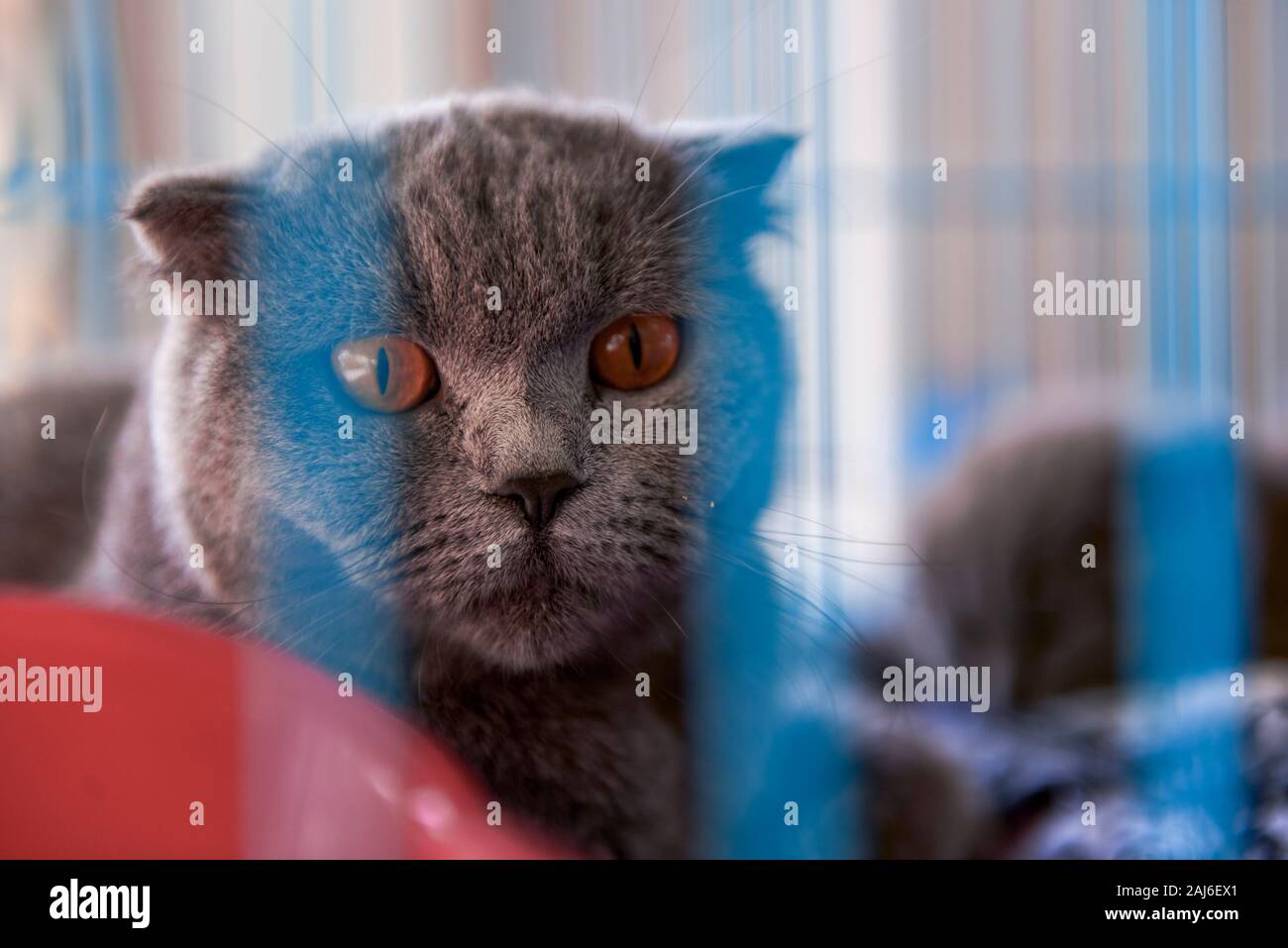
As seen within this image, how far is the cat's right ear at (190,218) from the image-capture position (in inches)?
26.6

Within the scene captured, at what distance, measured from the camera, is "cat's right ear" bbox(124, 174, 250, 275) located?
0.68 meters

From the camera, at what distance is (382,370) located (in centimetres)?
66

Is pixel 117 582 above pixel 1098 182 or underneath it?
underneath

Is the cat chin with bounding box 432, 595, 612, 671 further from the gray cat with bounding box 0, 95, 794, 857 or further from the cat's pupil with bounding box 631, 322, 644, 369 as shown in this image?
the cat's pupil with bounding box 631, 322, 644, 369

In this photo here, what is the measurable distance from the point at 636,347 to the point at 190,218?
32cm

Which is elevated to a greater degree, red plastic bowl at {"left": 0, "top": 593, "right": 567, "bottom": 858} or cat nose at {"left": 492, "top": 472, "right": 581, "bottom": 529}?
cat nose at {"left": 492, "top": 472, "right": 581, "bottom": 529}

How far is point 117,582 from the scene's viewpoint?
0.77 meters

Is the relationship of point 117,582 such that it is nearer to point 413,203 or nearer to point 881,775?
point 413,203

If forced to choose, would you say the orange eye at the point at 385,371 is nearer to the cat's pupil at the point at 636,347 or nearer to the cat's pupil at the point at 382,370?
the cat's pupil at the point at 382,370

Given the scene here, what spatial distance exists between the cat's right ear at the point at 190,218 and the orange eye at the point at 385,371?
0.13 m

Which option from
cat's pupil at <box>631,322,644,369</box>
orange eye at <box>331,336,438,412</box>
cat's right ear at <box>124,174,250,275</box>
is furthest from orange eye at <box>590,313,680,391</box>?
cat's right ear at <box>124,174,250,275</box>

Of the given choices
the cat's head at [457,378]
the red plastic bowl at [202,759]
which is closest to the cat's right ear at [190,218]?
the cat's head at [457,378]
